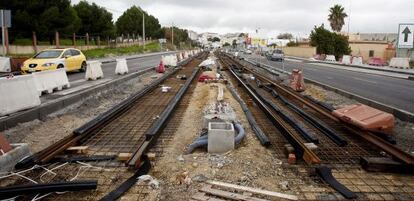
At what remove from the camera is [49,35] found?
39750 millimetres

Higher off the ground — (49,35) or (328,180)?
(49,35)

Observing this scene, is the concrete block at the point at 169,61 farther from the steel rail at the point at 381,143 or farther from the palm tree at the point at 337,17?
the palm tree at the point at 337,17

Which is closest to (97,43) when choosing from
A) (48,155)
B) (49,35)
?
(49,35)

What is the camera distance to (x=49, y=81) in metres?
12.3

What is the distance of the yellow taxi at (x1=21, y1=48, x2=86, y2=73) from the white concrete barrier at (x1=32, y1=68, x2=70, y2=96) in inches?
216

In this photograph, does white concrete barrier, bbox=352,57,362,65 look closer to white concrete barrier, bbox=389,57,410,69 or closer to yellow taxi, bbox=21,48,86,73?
white concrete barrier, bbox=389,57,410,69

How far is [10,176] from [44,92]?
24.3 ft

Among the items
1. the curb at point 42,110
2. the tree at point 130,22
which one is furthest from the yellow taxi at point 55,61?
the tree at point 130,22

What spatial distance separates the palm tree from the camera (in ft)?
276

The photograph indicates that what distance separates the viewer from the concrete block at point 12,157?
215 inches

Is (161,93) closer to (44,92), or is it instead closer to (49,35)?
(44,92)

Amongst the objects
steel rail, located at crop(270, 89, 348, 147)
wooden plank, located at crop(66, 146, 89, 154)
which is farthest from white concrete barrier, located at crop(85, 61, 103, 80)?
wooden plank, located at crop(66, 146, 89, 154)

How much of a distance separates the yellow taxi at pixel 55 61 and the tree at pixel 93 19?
39073 mm

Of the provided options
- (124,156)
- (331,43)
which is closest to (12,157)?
(124,156)
